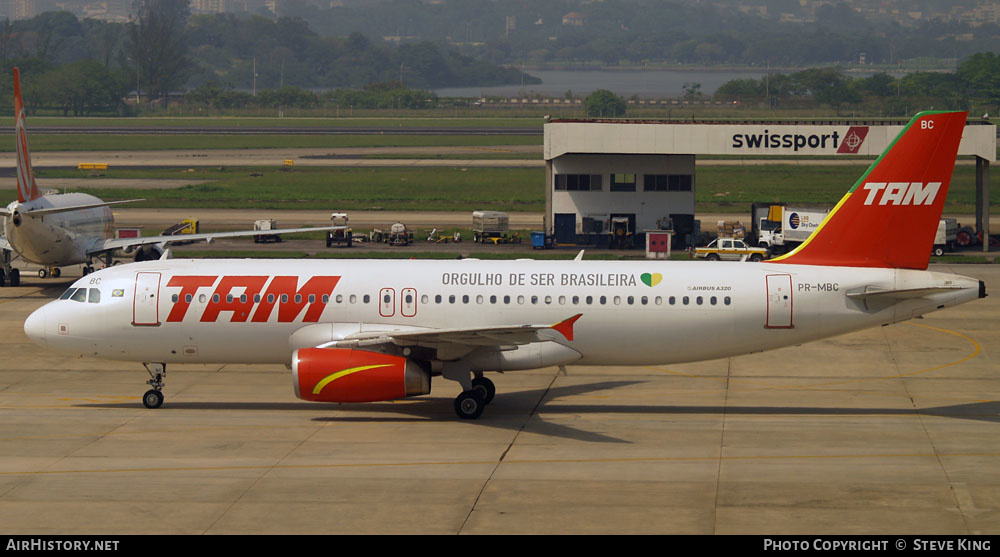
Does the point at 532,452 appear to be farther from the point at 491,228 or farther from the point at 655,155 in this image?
the point at 655,155

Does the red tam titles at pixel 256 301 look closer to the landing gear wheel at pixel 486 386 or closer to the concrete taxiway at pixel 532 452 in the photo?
Answer: the concrete taxiway at pixel 532 452

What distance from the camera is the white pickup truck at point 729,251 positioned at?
6438 centimetres

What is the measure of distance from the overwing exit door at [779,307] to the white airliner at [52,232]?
23399 millimetres

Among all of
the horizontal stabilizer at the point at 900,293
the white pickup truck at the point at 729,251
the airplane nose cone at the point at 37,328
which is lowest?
the white pickup truck at the point at 729,251

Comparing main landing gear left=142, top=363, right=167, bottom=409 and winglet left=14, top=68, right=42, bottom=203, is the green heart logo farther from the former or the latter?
winglet left=14, top=68, right=42, bottom=203

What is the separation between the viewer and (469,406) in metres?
31.1

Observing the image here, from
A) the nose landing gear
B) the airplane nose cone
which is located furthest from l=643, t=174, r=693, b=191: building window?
the airplane nose cone

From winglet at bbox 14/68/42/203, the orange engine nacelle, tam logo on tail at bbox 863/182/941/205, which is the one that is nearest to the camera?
the orange engine nacelle

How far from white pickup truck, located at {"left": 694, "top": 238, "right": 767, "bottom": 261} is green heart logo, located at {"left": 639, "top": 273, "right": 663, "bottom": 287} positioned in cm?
3279

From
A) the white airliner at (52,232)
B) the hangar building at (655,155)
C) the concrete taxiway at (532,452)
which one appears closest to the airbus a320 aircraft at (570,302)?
the concrete taxiway at (532,452)

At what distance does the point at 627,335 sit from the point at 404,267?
671 centimetres

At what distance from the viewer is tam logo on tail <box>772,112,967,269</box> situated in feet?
102

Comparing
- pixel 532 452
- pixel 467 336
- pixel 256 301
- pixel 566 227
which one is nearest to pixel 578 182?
pixel 566 227
